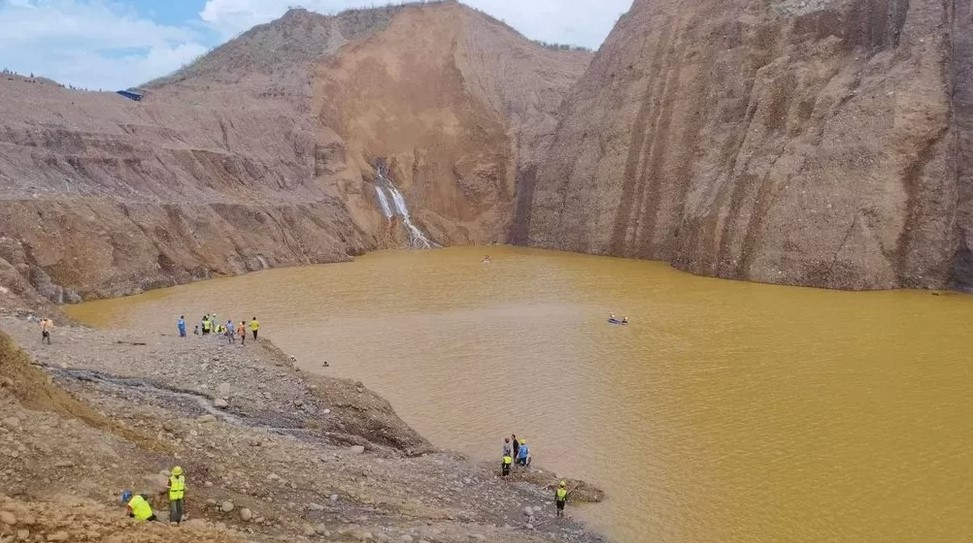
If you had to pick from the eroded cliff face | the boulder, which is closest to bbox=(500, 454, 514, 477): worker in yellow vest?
the boulder

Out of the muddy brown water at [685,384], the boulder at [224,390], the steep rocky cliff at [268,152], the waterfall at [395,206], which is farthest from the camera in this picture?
the waterfall at [395,206]

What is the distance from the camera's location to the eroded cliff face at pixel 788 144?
29.6 metres

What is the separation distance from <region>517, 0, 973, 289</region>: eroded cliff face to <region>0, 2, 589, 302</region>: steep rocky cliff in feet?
48.6

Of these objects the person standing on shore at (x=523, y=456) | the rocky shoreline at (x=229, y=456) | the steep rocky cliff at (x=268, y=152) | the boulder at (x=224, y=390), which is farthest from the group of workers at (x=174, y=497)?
the steep rocky cliff at (x=268, y=152)

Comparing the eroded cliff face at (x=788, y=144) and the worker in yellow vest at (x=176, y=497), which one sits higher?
the eroded cliff face at (x=788, y=144)

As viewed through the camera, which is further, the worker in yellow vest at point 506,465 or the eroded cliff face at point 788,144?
the eroded cliff face at point 788,144

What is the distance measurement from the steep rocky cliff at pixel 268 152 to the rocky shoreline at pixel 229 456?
42.3ft

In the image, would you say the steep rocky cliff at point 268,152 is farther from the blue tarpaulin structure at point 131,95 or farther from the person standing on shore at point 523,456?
the person standing on shore at point 523,456

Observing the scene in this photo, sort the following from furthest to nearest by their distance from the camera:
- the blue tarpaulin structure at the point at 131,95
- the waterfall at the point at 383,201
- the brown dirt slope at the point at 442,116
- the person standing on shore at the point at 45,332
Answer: the brown dirt slope at the point at 442,116 → the waterfall at the point at 383,201 → the blue tarpaulin structure at the point at 131,95 → the person standing on shore at the point at 45,332

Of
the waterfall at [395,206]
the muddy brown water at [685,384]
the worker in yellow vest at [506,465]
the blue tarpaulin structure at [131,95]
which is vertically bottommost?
the worker in yellow vest at [506,465]

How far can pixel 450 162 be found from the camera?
6050 centimetres

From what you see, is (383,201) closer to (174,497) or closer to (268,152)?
(268,152)

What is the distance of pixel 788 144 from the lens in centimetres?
3341

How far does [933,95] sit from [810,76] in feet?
18.6
